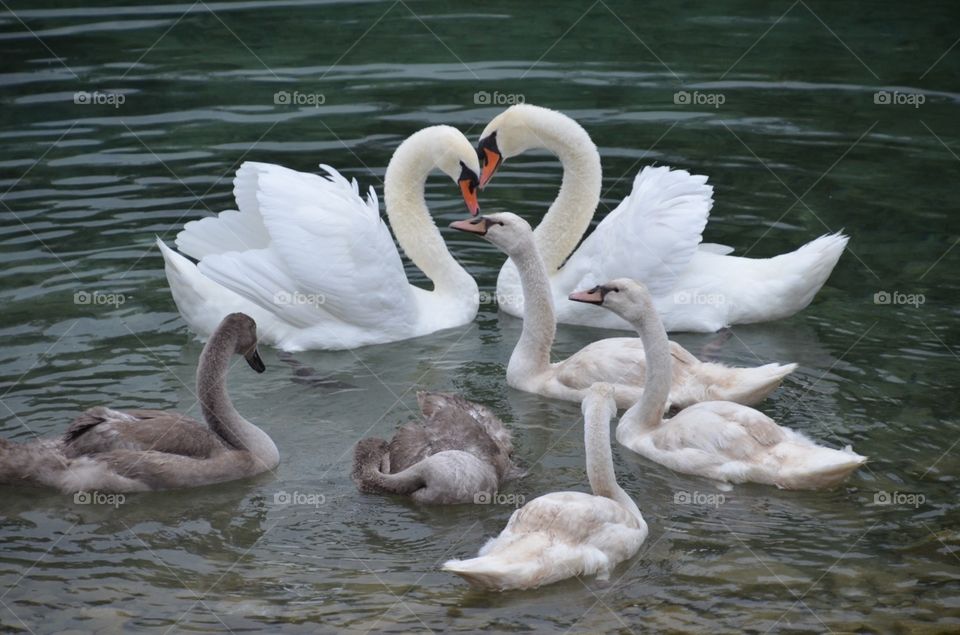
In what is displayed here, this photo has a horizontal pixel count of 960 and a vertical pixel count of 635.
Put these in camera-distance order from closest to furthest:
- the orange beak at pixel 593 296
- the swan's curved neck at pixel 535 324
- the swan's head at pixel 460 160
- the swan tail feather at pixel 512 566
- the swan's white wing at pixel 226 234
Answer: the swan tail feather at pixel 512 566
the orange beak at pixel 593 296
the swan's curved neck at pixel 535 324
the swan's white wing at pixel 226 234
the swan's head at pixel 460 160

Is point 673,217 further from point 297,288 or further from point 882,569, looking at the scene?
point 882,569

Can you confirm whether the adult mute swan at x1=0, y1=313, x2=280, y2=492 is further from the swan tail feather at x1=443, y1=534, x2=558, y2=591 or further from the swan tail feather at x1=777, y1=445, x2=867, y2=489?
the swan tail feather at x1=777, y1=445, x2=867, y2=489

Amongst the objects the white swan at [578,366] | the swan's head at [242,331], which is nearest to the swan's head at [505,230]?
the white swan at [578,366]

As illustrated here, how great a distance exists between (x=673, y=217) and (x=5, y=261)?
503 cm

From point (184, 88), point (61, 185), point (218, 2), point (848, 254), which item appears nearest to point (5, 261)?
point (61, 185)

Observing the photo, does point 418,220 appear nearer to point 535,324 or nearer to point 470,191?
point 470,191

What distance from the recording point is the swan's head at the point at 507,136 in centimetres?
1105

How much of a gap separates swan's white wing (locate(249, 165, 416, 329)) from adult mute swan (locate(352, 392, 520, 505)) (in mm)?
1534

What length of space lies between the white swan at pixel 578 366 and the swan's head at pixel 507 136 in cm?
169

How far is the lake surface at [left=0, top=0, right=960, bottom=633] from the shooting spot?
22.9 ft

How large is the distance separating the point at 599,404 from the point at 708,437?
1.03 metres

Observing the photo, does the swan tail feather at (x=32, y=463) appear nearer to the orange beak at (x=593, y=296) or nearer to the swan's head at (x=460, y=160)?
the orange beak at (x=593, y=296)

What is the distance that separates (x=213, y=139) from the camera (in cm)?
1418

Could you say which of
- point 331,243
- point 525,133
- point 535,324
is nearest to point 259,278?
point 331,243
